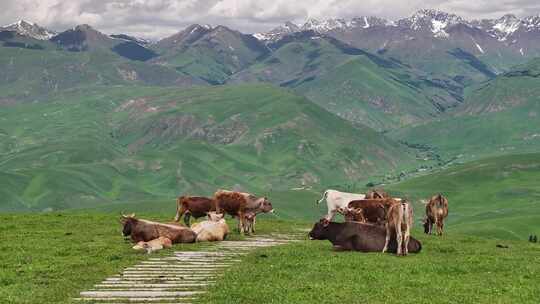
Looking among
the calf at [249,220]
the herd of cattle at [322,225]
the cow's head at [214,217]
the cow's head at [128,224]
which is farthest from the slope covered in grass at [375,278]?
the calf at [249,220]

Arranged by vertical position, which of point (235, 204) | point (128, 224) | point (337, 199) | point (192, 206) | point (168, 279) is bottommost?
point (168, 279)

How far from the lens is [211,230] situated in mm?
42031

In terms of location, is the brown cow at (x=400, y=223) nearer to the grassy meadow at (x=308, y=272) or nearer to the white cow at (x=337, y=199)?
the grassy meadow at (x=308, y=272)

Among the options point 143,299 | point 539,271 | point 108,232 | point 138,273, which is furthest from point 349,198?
point 143,299

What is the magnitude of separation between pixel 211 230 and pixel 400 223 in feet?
42.2

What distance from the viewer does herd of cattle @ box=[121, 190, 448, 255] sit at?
3600 cm

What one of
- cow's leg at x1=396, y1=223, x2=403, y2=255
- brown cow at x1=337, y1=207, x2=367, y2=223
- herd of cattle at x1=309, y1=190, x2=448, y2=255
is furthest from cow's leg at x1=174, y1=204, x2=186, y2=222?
cow's leg at x1=396, y1=223, x2=403, y2=255

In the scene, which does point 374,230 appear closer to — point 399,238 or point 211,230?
point 399,238

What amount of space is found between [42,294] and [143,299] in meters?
4.22

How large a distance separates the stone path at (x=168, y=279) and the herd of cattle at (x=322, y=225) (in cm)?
342

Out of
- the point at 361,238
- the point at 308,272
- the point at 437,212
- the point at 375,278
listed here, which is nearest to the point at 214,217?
the point at 361,238

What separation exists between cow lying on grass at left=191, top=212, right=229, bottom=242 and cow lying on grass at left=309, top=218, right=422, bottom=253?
7.73m

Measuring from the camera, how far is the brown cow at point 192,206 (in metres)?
47.9

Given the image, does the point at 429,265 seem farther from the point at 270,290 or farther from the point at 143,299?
the point at 143,299
